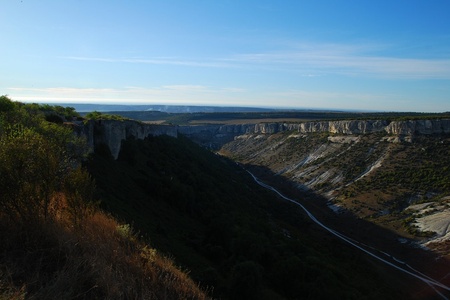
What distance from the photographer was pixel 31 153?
21.6 feet

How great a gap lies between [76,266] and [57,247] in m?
0.82

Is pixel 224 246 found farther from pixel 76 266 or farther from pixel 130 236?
pixel 76 266

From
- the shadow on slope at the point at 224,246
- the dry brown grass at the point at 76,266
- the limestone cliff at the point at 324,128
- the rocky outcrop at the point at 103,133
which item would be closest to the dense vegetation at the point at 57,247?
the dry brown grass at the point at 76,266

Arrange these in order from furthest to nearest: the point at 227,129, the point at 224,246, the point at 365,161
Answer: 1. the point at 227,129
2. the point at 365,161
3. the point at 224,246

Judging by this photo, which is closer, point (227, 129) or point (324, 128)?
point (324, 128)

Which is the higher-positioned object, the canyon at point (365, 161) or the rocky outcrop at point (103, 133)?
the rocky outcrop at point (103, 133)

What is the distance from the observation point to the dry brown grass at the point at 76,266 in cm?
548

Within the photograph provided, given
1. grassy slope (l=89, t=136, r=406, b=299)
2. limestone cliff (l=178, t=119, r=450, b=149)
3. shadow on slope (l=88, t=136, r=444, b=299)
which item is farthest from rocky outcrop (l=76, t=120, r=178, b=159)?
limestone cliff (l=178, t=119, r=450, b=149)

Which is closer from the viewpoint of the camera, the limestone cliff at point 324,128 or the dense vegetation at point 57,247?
the dense vegetation at point 57,247

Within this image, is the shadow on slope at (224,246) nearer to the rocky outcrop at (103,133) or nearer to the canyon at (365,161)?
the rocky outcrop at (103,133)

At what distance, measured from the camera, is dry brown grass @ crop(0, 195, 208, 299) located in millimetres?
5480

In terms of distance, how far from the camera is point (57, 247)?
253 inches

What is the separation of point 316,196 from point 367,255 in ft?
75.3

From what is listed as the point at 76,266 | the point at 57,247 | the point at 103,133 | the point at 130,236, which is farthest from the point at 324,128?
the point at 76,266
